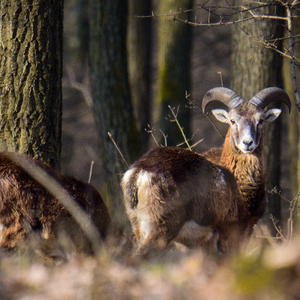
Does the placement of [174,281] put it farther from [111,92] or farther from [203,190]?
[111,92]

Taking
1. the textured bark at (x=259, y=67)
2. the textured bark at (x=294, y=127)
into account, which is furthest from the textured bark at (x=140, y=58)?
the textured bark at (x=294, y=127)

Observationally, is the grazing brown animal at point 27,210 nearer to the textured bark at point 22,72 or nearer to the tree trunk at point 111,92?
the textured bark at point 22,72

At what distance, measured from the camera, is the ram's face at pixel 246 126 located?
5.73m

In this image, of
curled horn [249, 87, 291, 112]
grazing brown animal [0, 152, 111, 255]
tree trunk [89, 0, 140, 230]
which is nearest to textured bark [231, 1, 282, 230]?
curled horn [249, 87, 291, 112]

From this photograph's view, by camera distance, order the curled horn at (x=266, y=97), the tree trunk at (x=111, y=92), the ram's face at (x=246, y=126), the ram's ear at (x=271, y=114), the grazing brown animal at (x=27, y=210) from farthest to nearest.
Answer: the tree trunk at (x=111, y=92) < the ram's ear at (x=271, y=114) < the curled horn at (x=266, y=97) < the ram's face at (x=246, y=126) < the grazing brown animal at (x=27, y=210)

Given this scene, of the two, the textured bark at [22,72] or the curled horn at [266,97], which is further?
the curled horn at [266,97]

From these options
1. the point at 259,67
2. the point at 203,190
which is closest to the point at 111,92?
the point at 259,67

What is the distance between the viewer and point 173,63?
33.1ft

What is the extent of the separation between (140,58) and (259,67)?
443cm

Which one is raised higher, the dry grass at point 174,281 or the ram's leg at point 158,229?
the dry grass at point 174,281

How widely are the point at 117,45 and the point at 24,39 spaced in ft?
11.8

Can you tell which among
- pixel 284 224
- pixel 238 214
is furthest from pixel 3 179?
pixel 284 224

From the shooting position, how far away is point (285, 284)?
1925mm

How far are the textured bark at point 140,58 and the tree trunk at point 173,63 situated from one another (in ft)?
3.59
